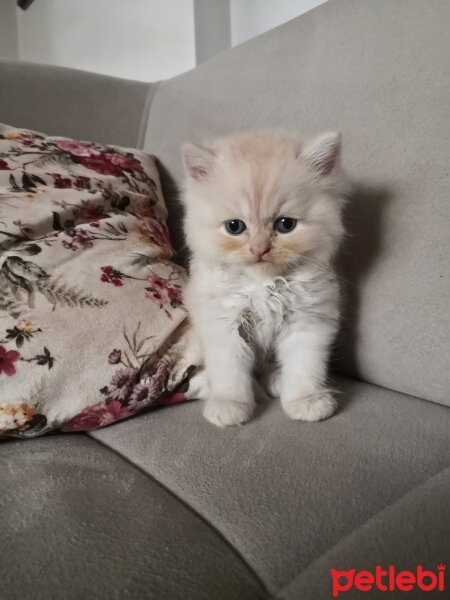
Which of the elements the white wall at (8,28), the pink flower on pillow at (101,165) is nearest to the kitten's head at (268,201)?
the pink flower on pillow at (101,165)

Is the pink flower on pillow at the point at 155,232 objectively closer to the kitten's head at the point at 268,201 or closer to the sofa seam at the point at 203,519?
the kitten's head at the point at 268,201

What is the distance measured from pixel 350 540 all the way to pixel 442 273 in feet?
1.73

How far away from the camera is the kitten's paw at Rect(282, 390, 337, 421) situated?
2.71 ft

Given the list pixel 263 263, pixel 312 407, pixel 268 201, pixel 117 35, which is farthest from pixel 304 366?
pixel 117 35

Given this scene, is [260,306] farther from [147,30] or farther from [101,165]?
[147,30]

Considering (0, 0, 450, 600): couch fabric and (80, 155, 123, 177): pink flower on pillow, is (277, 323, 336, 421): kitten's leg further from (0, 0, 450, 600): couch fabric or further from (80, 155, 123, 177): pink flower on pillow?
(80, 155, 123, 177): pink flower on pillow

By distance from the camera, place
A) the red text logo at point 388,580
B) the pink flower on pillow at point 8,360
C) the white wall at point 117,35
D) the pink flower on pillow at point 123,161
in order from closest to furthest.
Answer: the red text logo at point 388,580 → the pink flower on pillow at point 8,360 → the pink flower on pillow at point 123,161 → the white wall at point 117,35

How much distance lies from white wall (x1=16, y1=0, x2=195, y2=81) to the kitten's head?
1.26 metres

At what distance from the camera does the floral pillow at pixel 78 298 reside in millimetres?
799

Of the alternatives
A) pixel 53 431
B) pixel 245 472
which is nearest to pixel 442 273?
pixel 245 472

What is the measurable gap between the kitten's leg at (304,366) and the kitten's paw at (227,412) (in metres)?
0.09

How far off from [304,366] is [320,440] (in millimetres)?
200

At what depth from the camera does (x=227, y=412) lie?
2.71 ft

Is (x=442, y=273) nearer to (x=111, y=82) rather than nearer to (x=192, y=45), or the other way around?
(x=111, y=82)
